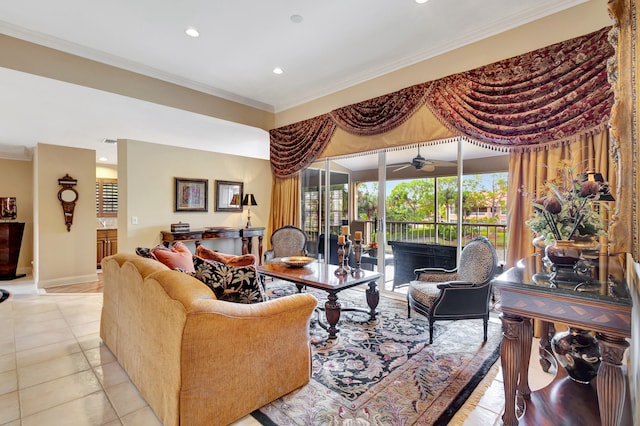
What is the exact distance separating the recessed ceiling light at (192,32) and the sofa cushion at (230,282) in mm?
2336

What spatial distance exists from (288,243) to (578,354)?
3.54m

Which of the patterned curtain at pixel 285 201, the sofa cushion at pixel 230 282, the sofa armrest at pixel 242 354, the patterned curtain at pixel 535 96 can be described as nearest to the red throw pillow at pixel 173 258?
the sofa cushion at pixel 230 282

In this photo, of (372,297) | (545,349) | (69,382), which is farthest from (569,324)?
(69,382)

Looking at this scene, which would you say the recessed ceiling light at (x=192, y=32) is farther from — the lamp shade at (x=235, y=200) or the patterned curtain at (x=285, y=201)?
the lamp shade at (x=235, y=200)

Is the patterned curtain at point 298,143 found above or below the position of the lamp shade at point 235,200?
above

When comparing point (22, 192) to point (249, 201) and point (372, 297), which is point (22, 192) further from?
point (372, 297)

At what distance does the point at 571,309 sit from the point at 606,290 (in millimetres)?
201

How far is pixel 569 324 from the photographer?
1.34 metres

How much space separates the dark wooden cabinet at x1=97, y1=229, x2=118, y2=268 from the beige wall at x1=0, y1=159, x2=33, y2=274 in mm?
1319

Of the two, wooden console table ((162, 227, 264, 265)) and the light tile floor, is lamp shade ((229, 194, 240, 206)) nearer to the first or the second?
wooden console table ((162, 227, 264, 265))

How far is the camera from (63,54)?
3070 millimetres

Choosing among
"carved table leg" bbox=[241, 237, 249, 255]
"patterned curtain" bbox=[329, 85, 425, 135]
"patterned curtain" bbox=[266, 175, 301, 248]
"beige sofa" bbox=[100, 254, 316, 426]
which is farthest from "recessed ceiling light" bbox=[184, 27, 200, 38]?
"carved table leg" bbox=[241, 237, 249, 255]

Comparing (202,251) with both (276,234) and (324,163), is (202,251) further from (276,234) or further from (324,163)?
(324,163)

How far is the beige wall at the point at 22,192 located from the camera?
19.4 ft
